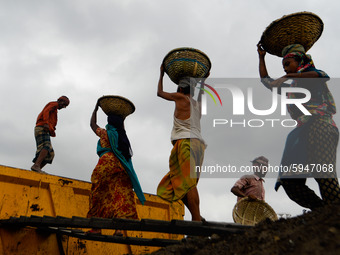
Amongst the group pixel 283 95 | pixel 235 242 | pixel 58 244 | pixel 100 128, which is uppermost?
pixel 100 128

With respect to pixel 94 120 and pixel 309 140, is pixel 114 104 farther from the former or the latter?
pixel 309 140

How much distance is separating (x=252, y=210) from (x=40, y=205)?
3.18m

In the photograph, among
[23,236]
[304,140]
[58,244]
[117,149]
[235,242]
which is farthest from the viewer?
[117,149]

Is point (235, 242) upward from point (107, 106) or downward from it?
downward

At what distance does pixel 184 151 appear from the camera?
4.43m

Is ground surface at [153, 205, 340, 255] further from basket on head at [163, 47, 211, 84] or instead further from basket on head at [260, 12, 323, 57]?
basket on head at [163, 47, 211, 84]

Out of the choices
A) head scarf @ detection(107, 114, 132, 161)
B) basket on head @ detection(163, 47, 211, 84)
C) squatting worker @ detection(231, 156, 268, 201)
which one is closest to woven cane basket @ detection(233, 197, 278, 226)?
squatting worker @ detection(231, 156, 268, 201)

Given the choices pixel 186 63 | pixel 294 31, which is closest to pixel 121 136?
pixel 186 63

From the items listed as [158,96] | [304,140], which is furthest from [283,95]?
[158,96]

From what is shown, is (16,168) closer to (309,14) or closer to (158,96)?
(158,96)

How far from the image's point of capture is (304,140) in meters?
3.44

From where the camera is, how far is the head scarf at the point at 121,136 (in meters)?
5.44

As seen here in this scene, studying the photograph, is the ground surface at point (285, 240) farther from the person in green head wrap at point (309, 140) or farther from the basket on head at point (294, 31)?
the basket on head at point (294, 31)

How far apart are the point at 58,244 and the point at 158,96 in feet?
7.82
